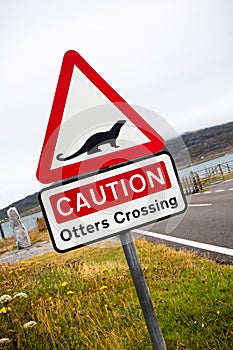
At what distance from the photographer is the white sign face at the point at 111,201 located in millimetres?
1498

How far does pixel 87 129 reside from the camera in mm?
1561

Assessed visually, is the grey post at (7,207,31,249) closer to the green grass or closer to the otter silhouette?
the green grass

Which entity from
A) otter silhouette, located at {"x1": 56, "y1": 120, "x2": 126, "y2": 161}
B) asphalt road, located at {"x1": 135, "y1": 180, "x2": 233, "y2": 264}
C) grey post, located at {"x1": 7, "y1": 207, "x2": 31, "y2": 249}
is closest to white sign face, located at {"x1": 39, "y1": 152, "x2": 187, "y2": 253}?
otter silhouette, located at {"x1": 56, "y1": 120, "x2": 126, "y2": 161}

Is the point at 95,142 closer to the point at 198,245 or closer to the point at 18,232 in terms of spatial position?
the point at 198,245

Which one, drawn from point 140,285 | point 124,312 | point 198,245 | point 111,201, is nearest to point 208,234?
point 198,245

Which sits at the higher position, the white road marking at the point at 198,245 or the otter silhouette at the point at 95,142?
the otter silhouette at the point at 95,142

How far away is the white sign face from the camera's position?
150 cm

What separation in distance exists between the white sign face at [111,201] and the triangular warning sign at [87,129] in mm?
57

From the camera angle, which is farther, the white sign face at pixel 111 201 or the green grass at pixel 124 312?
the green grass at pixel 124 312

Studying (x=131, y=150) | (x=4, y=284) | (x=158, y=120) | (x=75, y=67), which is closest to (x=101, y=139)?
(x=131, y=150)

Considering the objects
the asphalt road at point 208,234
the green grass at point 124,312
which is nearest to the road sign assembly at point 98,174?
the green grass at point 124,312

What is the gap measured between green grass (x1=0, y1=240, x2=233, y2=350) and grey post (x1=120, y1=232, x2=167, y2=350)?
3.40 feet

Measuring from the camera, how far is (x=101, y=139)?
1.52 meters

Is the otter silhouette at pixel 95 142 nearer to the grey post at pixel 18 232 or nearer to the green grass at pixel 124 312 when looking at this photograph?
the green grass at pixel 124 312
